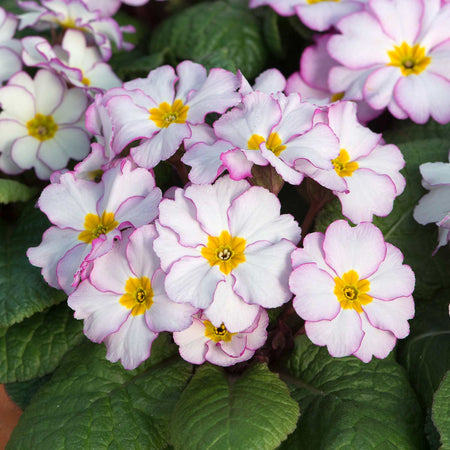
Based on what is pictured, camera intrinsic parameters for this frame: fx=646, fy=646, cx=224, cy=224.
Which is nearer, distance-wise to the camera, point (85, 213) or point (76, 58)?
point (85, 213)

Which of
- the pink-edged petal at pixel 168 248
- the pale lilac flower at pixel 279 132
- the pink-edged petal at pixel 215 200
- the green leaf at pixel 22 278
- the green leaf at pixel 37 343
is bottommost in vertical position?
the green leaf at pixel 37 343

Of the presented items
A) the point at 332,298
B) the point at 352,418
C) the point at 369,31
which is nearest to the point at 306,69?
the point at 369,31

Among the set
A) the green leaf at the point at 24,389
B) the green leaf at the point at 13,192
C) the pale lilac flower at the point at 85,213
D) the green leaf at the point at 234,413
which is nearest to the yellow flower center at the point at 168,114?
the pale lilac flower at the point at 85,213

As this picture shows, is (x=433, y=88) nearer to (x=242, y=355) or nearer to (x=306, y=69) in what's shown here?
(x=306, y=69)

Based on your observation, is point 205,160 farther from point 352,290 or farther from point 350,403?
point 350,403

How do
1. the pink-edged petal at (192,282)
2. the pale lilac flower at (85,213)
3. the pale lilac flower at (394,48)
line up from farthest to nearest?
the pale lilac flower at (394,48)
the pale lilac flower at (85,213)
the pink-edged petal at (192,282)

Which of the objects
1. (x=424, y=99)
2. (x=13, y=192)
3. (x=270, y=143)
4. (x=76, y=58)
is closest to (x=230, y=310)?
(x=270, y=143)

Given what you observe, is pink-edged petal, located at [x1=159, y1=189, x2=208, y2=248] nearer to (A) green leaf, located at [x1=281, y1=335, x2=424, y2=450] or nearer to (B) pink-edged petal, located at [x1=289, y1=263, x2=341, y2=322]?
(B) pink-edged petal, located at [x1=289, y1=263, x2=341, y2=322]

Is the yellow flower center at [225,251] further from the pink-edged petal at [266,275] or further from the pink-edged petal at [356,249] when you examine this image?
the pink-edged petal at [356,249]

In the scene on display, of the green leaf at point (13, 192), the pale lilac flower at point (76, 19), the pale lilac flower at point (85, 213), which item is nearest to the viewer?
the pale lilac flower at point (85, 213)
